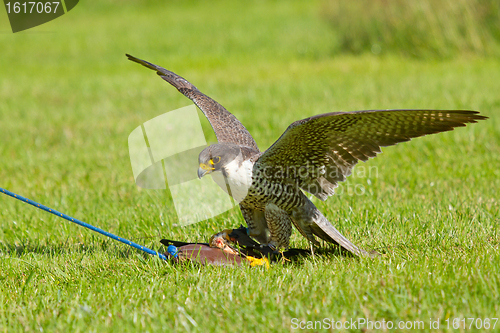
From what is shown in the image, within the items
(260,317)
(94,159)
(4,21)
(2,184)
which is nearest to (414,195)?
(260,317)

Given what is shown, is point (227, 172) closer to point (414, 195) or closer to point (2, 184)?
point (414, 195)

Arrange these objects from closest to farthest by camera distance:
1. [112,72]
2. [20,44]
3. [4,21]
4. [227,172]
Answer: [227,172]
[112,72]
[20,44]
[4,21]

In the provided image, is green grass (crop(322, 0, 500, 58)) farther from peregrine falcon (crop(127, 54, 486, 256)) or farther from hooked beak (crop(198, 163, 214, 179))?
hooked beak (crop(198, 163, 214, 179))

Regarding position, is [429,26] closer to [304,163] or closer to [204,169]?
[304,163]

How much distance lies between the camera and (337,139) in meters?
3.37

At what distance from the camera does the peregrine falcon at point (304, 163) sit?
10.3 ft

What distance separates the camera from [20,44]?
1820 cm

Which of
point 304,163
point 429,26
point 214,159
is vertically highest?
point 429,26

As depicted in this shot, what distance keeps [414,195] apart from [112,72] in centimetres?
1052

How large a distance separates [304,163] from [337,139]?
30cm

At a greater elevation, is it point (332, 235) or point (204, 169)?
point (204, 169)

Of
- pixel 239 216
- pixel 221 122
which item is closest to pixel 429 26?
pixel 239 216

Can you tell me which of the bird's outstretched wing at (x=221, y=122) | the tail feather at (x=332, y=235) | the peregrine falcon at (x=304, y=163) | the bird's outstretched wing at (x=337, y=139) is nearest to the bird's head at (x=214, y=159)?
the peregrine falcon at (x=304, y=163)

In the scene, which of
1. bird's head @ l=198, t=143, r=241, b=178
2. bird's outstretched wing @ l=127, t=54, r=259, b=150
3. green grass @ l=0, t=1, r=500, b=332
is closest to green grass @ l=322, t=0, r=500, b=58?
green grass @ l=0, t=1, r=500, b=332
